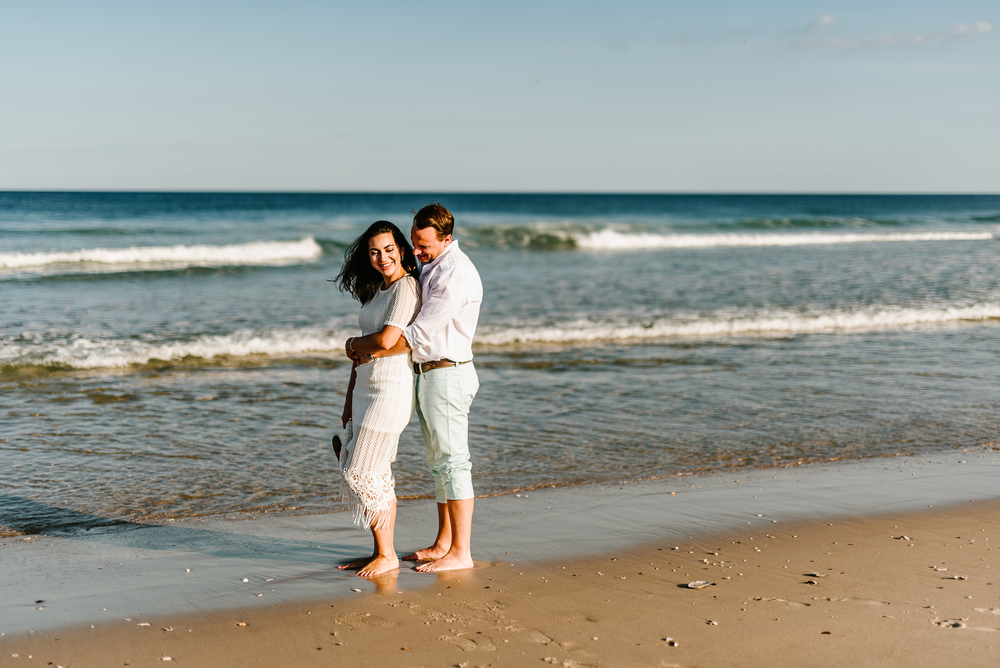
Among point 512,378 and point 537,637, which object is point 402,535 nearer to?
point 537,637

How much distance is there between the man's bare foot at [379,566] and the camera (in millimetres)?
3842

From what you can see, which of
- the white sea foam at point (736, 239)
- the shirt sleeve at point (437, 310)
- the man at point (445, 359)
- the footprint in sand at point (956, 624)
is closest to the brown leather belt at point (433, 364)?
the man at point (445, 359)

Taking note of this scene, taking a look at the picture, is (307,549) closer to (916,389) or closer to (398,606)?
(398,606)

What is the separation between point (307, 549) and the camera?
426cm

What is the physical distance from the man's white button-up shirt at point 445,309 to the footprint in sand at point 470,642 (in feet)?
3.91

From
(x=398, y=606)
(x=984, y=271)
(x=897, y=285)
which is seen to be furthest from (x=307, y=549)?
(x=984, y=271)

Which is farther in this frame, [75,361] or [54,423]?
[75,361]

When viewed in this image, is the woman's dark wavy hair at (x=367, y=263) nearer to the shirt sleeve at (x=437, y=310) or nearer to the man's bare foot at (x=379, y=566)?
the shirt sleeve at (x=437, y=310)

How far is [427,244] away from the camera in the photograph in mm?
3717

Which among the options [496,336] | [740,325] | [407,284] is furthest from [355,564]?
[740,325]

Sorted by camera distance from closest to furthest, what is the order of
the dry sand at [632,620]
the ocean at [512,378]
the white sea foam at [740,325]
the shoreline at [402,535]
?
the dry sand at [632,620]
the shoreline at [402,535]
the ocean at [512,378]
the white sea foam at [740,325]

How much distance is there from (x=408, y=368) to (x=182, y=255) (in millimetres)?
22441

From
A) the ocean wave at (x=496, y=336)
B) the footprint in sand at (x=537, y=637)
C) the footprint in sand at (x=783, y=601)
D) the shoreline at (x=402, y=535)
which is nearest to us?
the footprint in sand at (x=537, y=637)

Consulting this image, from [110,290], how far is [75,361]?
24.2 ft
